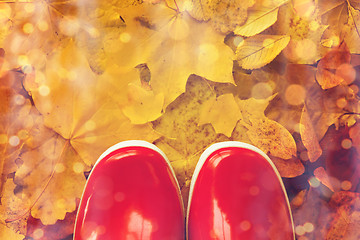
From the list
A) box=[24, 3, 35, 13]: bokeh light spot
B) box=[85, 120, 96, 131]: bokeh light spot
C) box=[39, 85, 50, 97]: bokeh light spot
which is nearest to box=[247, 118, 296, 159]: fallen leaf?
box=[85, 120, 96, 131]: bokeh light spot

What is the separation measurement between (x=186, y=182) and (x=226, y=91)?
0.83 ft

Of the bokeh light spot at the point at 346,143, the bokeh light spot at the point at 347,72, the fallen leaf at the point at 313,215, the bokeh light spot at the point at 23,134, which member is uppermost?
the bokeh light spot at the point at 347,72

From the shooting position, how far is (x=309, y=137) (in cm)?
92

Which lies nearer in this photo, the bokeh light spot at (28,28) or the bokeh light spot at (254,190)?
the bokeh light spot at (254,190)

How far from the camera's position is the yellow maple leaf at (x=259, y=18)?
2.97 ft

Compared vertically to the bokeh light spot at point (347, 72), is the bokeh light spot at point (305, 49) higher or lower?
higher

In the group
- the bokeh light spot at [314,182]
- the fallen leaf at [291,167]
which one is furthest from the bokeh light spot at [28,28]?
the bokeh light spot at [314,182]

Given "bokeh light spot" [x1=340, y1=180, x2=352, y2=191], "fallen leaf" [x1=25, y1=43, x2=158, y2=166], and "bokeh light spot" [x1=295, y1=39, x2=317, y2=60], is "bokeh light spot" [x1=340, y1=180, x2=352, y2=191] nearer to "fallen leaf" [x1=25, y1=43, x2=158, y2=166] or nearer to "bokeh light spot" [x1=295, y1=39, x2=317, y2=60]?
"bokeh light spot" [x1=295, y1=39, x2=317, y2=60]

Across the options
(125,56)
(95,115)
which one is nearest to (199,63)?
(125,56)

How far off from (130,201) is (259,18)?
552mm

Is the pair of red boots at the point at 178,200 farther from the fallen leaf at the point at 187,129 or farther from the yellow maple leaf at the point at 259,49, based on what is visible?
the yellow maple leaf at the point at 259,49

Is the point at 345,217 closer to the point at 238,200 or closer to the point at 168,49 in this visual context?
the point at 238,200

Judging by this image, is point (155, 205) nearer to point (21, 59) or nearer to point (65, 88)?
point (65, 88)

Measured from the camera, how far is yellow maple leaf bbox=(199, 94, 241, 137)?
91 centimetres
